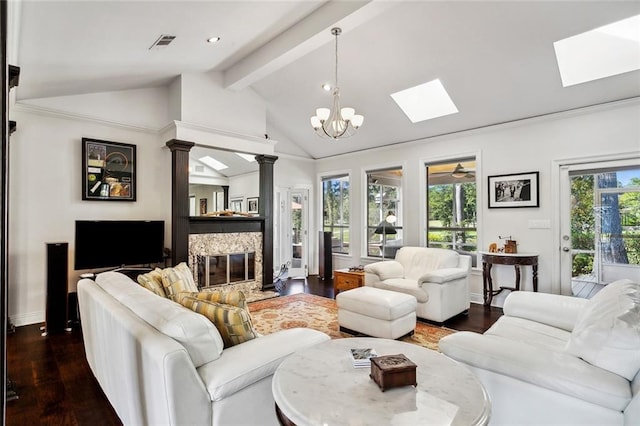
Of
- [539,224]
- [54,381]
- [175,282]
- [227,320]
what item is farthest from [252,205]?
[227,320]

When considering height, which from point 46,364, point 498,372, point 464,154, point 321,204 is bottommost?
point 46,364

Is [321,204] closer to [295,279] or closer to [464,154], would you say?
[295,279]

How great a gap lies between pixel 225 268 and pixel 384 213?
3105 mm

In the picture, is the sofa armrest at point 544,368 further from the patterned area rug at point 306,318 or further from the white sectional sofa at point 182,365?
the patterned area rug at point 306,318

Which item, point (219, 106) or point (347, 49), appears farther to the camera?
point (219, 106)

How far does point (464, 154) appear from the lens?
17.4 ft

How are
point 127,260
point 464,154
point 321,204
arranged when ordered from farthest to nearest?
1. point 321,204
2. point 464,154
3. point 127,260

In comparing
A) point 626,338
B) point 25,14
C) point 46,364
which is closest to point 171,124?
point 25,14

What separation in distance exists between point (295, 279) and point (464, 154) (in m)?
3.94

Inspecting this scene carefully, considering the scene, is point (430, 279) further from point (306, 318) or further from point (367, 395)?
point (367, 395)

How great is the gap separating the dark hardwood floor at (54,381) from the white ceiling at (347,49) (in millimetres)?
2645

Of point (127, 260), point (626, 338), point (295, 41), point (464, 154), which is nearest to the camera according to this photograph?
point (626, 338)

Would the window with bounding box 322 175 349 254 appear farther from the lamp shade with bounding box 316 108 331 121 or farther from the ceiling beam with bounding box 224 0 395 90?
the lamp shade with bounding box 316 108 331 121

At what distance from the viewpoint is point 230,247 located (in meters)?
5.51
